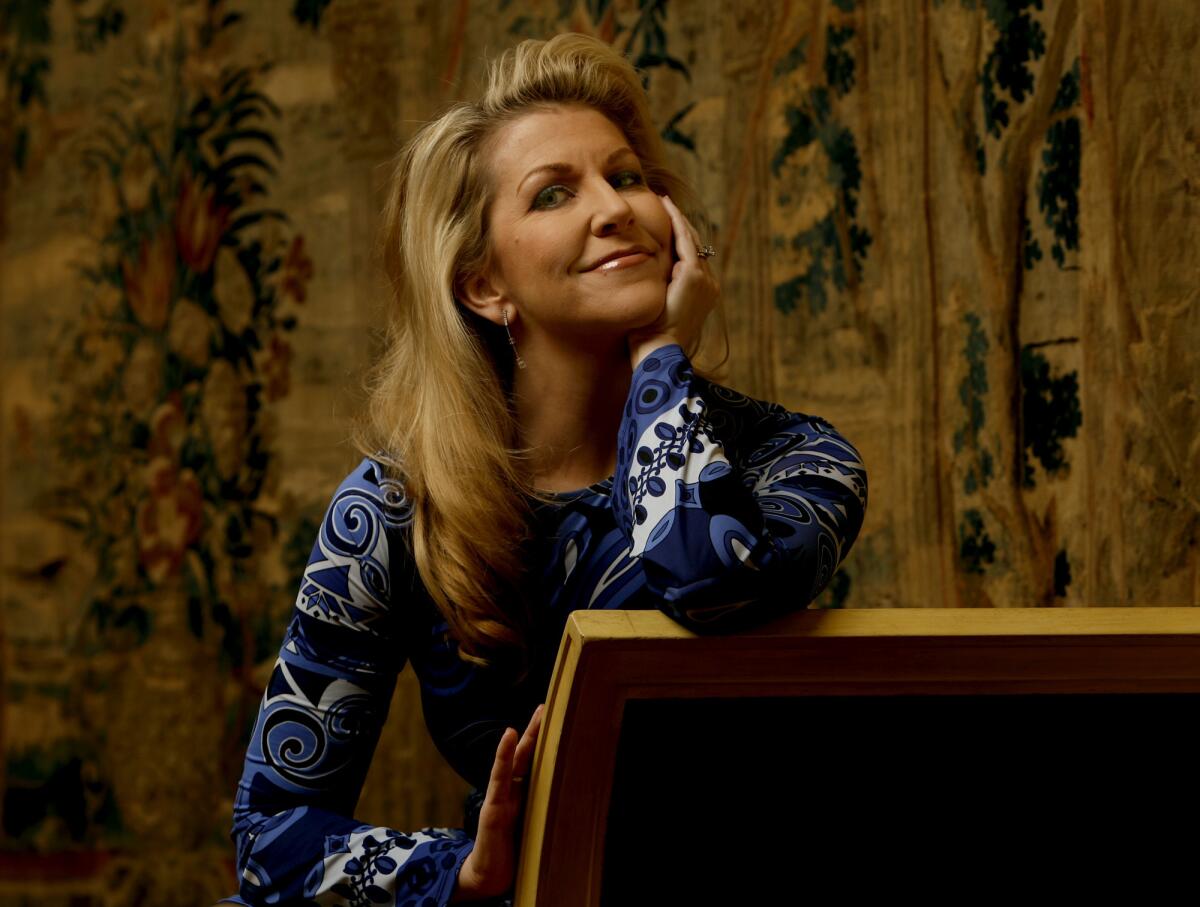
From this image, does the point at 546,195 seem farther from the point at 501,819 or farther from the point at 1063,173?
the point at 1063,173

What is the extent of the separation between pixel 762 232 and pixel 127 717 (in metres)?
1.62

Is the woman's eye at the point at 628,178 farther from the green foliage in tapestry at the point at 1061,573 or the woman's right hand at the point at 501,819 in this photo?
the green foliage in tapestry at the point at 1061,573

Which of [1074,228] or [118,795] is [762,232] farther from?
[118,795]

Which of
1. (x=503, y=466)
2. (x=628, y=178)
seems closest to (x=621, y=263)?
(x=628, y=178)

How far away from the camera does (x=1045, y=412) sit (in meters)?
2.15

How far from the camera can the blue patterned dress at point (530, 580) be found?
126 cm

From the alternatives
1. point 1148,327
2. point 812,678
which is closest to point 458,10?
point 1148,327

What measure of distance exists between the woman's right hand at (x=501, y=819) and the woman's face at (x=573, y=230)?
0.52 m

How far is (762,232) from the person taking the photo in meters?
2.51

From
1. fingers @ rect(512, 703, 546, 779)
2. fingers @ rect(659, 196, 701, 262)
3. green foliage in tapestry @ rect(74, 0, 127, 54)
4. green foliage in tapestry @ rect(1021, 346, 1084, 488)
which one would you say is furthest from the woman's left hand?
green foliage in tapestry @ rect(74, 0, 127, 54)

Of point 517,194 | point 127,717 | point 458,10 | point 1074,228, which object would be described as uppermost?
point 458,10

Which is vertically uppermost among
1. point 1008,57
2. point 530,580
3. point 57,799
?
point 1008,57

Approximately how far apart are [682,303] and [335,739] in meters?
0.60

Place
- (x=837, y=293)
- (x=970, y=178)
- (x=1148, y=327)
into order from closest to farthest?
→ (x=1148, y=327)
(x=970, y=178)
(x=837, y=293)
